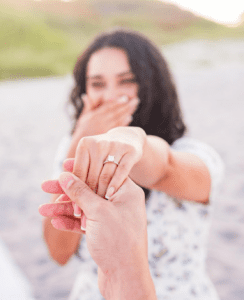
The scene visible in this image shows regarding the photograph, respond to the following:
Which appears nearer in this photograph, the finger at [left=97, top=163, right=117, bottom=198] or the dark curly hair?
the finger at [left=97, top=163, right=117, bottom=198]

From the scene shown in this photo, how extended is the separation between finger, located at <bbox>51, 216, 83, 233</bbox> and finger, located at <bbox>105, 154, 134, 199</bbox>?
189 mm

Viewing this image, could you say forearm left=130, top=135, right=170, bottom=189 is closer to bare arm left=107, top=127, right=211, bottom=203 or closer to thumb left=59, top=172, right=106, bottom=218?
bare arm left=107, top=127, right=211, bottom=203

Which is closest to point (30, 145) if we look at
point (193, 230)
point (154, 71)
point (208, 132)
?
point (208, 132)

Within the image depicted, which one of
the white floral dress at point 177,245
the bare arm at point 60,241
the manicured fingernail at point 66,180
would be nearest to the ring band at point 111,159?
the manicured fingernail at point 66,180

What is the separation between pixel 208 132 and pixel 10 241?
5270 mm

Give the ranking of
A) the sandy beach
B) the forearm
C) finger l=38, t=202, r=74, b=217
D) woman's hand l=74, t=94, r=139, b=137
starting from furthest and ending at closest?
the sandy beach → woman's hand l=74, t=94, r=139, b=137 → the forearm → finger l=38, t=202, r=74, b=217

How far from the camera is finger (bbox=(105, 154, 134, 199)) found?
2.68 ft

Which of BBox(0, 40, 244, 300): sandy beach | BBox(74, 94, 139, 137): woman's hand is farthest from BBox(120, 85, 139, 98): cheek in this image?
BBox(0, 40, 244, 300): sandy beach

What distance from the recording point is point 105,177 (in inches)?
32.8

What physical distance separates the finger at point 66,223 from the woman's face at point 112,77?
0.99 metres

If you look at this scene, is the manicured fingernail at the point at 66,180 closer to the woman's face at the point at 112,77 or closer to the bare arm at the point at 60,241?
the bare arm at the point at 60,241

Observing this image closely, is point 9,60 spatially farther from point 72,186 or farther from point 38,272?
point 72,186

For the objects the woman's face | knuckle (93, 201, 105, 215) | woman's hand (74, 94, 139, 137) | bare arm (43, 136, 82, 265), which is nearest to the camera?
knuckle (93, 201, 105, 215)

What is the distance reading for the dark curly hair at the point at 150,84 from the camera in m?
1.85
